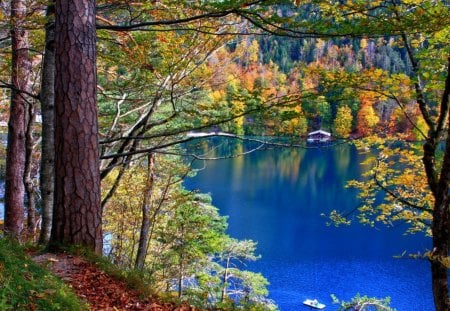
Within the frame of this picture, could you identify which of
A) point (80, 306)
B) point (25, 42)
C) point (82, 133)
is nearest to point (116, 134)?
point (25, 42)

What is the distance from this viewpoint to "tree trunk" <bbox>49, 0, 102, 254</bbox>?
308 cm

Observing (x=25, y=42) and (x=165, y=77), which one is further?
(x=165, y=77)

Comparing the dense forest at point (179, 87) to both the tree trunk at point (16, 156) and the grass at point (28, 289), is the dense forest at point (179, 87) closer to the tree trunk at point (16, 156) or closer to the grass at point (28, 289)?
the tree trunk at point (16, 156)

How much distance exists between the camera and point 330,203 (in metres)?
25.4

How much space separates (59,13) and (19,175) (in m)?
2.82

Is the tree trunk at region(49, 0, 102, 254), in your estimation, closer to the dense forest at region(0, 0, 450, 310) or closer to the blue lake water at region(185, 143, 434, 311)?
the dense forest at region(0, 0, 450, 310)

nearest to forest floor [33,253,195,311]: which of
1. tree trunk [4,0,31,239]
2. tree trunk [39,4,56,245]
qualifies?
tree trunk [39,4,56,245]

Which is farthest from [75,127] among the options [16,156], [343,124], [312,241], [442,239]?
[312,241]

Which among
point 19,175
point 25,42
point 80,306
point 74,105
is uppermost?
point 25,42

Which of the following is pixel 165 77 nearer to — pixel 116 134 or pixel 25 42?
pixel 116 134

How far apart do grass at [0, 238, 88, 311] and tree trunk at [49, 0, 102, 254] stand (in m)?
0.82

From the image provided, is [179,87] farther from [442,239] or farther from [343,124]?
[442,239]

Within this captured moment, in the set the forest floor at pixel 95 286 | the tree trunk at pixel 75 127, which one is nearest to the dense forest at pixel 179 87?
the tree trunk at pixel 75 127

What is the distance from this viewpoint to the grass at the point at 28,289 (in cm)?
179
